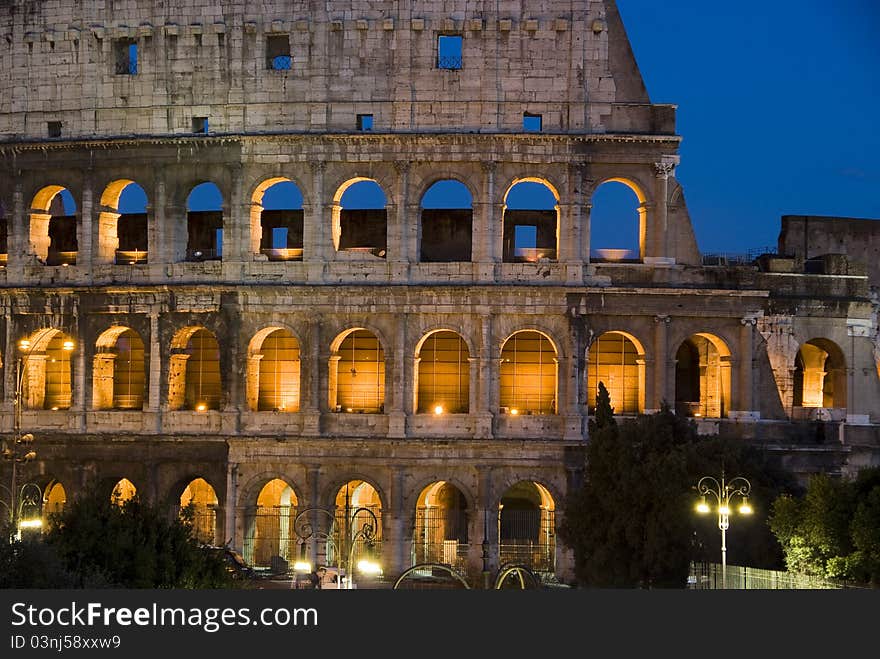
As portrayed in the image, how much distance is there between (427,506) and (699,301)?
27.5 ft

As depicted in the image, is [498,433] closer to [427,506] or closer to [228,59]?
[427,506]

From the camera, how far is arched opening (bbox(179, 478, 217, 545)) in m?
A: 34.4

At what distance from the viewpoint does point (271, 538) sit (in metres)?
34.3

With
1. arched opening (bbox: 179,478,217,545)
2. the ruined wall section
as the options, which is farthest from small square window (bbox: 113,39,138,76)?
arched opening (bbox: 179,478,217,545)

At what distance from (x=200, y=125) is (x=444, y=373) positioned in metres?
8.78

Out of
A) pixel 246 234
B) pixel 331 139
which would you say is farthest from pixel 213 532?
pixel 331 139

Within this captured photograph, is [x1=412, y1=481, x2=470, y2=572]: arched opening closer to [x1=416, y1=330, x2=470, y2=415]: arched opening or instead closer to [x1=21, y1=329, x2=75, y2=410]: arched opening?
[x1=416, y1=330, x2=470, y2=415]: arched opening

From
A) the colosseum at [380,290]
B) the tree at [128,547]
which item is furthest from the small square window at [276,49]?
the tree at [128,547]

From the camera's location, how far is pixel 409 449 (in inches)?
1320

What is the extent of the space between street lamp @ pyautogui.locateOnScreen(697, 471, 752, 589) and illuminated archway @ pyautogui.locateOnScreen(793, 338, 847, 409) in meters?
6.98

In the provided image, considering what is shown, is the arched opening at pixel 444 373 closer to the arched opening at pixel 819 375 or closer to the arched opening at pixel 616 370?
the arched opening at pixel 616 370

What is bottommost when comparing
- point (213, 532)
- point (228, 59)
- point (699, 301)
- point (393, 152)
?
point (213, 532)

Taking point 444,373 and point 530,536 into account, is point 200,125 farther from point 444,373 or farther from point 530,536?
point 530,536

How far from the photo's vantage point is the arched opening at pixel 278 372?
117ft
